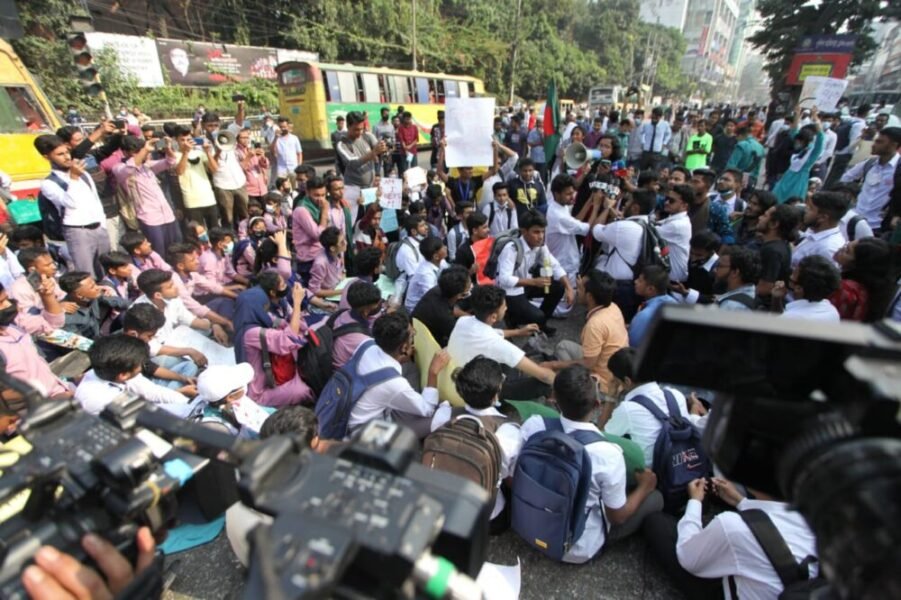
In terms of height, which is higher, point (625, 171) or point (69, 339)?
point (625, 171)

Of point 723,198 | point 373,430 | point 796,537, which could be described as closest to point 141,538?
point 373,430

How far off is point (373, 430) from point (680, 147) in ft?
44.7

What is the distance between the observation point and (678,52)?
2835 inches

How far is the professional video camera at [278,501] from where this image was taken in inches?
28.9

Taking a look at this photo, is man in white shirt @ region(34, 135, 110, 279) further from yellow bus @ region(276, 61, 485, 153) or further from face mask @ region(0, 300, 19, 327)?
yellow bus @ region(276, 61, 485, 153)

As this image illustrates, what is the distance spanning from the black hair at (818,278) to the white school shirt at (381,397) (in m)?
2.60

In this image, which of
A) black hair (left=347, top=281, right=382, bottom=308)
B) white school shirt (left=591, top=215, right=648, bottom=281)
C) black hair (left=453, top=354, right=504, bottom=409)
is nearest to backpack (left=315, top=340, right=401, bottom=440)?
black hair (left=347, top=281, right=382, bottom=308)

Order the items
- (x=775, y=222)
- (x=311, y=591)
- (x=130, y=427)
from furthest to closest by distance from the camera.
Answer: (x=775, y=222)
(x=130, y=427)
(x=311, y=591)

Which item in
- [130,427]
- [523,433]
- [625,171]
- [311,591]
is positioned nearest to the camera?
[311,591]

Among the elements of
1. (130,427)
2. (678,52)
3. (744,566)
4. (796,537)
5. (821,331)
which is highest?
(678,52)

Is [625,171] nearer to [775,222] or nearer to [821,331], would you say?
[775,222]

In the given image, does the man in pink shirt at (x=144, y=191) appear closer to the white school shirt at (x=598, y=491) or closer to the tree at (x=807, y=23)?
the white school shirt at (x=598, y=491)

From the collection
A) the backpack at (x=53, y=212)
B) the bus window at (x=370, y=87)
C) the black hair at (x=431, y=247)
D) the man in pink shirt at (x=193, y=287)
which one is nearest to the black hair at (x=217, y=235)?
the man in pink shirt at (x=193, y=287)

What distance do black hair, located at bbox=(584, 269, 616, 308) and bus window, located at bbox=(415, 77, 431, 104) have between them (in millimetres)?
17489
